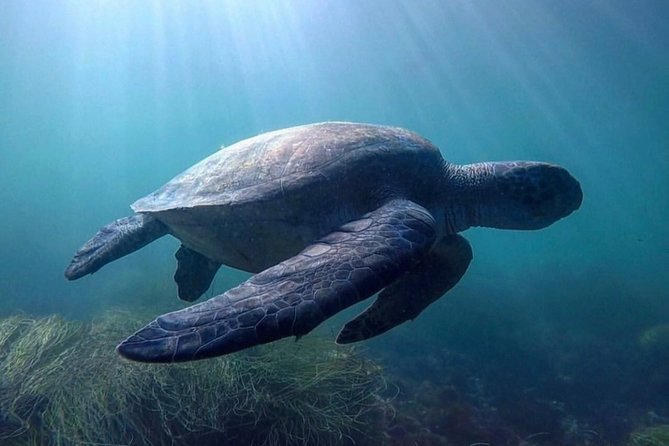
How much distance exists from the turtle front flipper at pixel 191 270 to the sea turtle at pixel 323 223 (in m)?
0.43

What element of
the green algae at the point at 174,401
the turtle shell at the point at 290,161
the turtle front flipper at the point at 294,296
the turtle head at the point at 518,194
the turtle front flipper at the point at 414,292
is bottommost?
the green algae at the point at 174,401

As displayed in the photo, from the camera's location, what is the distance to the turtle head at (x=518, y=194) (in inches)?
176

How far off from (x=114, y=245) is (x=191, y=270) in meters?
1.09

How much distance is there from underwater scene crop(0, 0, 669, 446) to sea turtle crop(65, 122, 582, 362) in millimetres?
21

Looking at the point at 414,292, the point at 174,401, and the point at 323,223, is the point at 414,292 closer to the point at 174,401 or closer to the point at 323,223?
the point at 323,223

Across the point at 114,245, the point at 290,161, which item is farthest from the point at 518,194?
the point at 114,245

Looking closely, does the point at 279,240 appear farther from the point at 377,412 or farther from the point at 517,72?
the point at 517,72

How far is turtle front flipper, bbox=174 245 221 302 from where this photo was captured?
19.2ft

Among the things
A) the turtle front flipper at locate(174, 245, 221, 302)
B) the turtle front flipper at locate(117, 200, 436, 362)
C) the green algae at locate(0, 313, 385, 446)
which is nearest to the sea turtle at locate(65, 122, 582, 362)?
the turtle front flipper at locate(117, 200, 436, 362)

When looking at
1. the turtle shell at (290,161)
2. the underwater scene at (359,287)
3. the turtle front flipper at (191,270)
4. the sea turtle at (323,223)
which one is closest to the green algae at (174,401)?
the underwater scene at (359,287)

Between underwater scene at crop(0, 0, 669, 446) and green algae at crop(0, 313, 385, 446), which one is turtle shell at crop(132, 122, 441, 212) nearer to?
underwater scene at crop(0, 0, 669, 446)

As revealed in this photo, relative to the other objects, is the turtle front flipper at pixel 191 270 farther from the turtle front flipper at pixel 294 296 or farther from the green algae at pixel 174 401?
the turtle front flipper at pixel 294 296

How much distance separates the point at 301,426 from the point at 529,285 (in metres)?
22.1

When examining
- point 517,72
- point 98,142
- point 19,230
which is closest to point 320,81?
point 517,72
